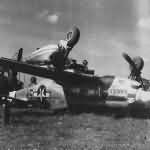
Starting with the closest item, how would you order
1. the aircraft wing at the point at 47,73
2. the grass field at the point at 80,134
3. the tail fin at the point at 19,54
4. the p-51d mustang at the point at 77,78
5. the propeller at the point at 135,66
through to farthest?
the grass field at the point at 80,134, the p-51d mustang at the point at 77,78, the aircraft wing at the point at 47,73, the propeller at the point at 135,66, the tail fin at the point at 19,54

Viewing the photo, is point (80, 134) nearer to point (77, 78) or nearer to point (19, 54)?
point (77, 78)

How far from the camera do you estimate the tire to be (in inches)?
523

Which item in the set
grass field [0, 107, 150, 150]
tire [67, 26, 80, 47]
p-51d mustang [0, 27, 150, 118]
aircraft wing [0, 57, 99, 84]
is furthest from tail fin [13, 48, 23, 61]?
grass field [0, 107, 150, 150]

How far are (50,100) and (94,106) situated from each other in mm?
2922

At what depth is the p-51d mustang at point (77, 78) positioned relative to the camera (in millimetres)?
13102

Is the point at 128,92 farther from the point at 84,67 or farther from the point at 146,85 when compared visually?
the point at 84,67

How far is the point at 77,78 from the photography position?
15227 millimetres

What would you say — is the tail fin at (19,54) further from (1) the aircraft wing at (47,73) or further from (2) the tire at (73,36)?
(2) the tire at (73,36)

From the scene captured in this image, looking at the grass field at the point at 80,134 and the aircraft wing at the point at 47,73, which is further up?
the aircraft wing at the point at 47,73

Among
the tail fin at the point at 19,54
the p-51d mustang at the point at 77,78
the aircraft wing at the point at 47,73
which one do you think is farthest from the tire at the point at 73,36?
the tail fin at the point at 19,54

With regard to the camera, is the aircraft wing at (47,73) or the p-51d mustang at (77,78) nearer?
the p-51d mustang at (77,78)

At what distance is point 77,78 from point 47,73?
1889 millimetres

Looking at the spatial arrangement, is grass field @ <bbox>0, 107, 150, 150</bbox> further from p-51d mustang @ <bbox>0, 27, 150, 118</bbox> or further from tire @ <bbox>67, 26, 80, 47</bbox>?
tire @ <bbox>67, 26, 80, 47</bbox>

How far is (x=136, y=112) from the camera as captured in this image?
1293 centimetres
